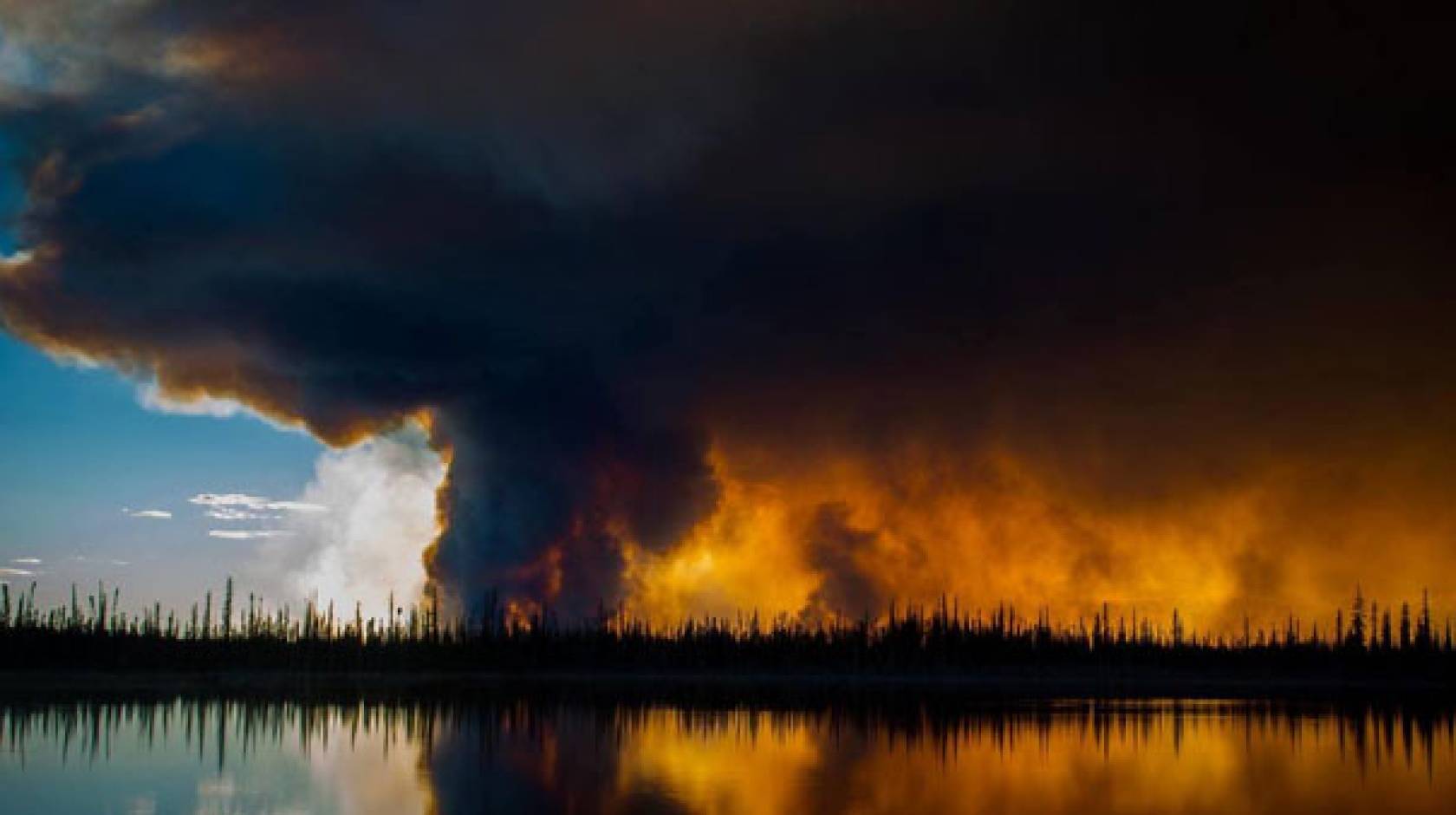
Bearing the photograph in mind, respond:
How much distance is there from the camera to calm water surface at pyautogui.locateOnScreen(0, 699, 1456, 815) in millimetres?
46625

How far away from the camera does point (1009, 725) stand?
3418 inches

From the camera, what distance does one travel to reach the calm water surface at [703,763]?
153 feet

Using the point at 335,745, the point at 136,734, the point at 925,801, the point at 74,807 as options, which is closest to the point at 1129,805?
the point at 925,801

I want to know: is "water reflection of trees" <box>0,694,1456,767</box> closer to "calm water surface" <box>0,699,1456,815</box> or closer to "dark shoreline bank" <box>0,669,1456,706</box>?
"calm water surface" <box>0,699,1456,815</box>

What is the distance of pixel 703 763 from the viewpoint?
194ft

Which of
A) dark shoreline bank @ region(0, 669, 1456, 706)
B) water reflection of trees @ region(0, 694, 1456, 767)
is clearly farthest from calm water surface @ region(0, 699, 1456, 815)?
dark shoreline bank @ region(0, 669, 1456, 706)

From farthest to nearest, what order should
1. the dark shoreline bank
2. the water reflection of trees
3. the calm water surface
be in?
the dark shoreline bank, the water reflection of trees, the calm water surface

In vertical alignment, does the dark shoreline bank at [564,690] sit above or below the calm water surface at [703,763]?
below

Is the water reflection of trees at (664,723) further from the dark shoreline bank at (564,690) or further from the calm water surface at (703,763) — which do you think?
the dark shoreline bank at (564,690)

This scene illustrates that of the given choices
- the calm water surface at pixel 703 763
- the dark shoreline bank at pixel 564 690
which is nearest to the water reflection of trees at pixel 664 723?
the calm water surface at pixel 703 763

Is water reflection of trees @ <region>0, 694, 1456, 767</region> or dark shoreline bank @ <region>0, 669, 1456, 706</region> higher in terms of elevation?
water reflection of trees @ <region>0, 694, 1456, 767</region>

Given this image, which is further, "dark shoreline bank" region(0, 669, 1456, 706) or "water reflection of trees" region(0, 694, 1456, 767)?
"dark shoreline bank" region(0, 669, 1456, 706)

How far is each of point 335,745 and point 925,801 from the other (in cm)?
3221

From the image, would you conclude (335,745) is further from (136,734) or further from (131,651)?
(131,651)
